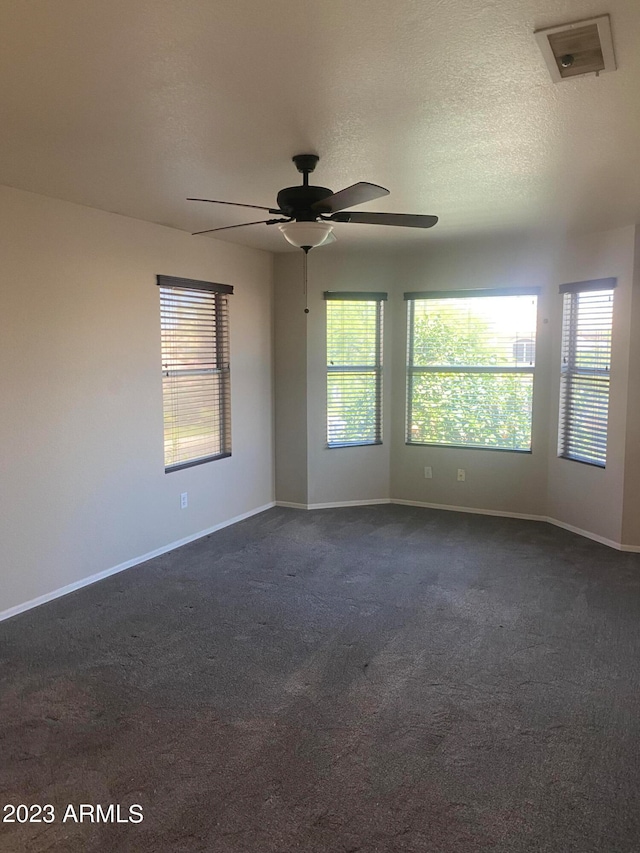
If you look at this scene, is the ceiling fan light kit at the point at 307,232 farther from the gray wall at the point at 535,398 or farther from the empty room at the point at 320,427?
the gray wall at the point at 535,398

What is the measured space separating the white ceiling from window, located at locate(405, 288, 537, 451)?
1739 millimetres

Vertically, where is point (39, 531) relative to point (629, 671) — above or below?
above

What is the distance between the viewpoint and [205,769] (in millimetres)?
2158

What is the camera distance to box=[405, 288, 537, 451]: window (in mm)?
5352

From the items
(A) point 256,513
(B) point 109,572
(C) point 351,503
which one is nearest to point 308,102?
(B) point 109,572

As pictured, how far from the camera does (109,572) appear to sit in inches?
160

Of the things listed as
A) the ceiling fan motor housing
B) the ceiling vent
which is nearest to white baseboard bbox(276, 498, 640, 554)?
the ceiling fan motor housing

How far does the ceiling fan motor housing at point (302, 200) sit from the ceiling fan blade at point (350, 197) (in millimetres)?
41

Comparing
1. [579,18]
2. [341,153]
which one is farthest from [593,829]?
[341,153]

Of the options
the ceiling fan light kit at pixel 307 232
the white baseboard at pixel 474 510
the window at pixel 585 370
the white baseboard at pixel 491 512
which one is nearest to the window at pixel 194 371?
the white baseboard at pixel 491 512

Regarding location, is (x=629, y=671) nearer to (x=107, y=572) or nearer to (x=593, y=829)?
(x=593, y=829)

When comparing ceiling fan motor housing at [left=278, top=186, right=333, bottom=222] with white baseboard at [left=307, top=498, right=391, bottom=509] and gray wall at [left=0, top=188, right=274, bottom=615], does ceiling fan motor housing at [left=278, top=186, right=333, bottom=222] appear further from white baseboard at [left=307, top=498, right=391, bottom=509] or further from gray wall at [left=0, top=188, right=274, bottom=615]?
white baseboard at [left=307, top=498, right=391, bottom=509]

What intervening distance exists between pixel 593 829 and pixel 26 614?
309 cm

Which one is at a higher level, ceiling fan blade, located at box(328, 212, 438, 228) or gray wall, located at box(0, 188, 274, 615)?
ceiling fan blade, located at box(328, 212, 438, 228)
